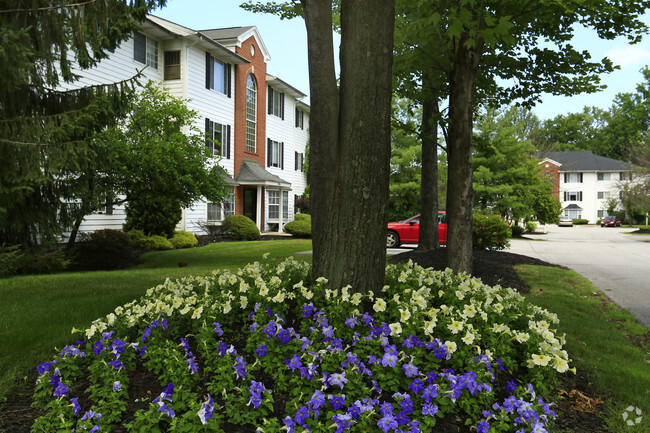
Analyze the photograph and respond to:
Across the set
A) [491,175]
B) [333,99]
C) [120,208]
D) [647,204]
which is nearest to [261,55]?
[120,208]

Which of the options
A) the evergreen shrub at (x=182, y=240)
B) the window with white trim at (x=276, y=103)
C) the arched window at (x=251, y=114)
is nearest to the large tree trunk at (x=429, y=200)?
the evergreen shrub at (x=182, y=240)

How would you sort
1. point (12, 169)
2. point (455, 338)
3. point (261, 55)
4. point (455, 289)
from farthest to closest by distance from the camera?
1. point (261, 55)
2. point (12, 169)
3. point (455, 289)
4. point (455, 338)

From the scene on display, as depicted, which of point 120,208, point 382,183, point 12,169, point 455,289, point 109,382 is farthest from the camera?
point 120,208

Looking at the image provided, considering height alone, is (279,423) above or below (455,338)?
below

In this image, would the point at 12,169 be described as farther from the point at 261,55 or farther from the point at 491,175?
the point at 491,175

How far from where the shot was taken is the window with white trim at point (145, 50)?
1858cm

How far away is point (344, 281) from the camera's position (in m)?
3.99

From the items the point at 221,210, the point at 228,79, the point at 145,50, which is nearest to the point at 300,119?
the point at 228,79

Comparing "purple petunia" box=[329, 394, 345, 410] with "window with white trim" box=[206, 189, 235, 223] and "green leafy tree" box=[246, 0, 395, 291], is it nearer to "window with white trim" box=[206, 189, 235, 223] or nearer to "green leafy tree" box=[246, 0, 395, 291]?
"green leafy tree" box=[246, 0, 395, 291]

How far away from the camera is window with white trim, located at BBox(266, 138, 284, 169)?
28.1 m

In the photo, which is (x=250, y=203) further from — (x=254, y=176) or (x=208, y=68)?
(x=208, y=68)

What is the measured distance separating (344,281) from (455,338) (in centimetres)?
99

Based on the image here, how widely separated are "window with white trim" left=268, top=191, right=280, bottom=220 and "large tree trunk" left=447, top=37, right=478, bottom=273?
70.6 feet

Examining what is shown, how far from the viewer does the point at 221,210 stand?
2289cm
